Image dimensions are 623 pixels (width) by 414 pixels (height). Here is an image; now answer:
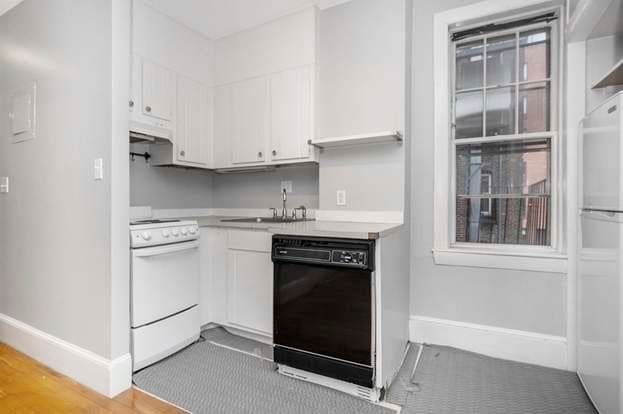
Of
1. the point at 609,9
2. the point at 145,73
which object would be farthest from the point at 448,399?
the point at 145,73

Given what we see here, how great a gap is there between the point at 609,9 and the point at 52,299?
3629 millimetres

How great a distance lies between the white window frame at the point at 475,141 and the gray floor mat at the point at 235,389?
125cm

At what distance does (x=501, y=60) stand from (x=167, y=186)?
2959mm

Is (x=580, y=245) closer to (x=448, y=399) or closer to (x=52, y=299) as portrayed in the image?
(x=448, y=399)

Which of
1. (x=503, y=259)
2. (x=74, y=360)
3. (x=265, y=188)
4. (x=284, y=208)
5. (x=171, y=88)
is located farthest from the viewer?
(x=265, y=188)

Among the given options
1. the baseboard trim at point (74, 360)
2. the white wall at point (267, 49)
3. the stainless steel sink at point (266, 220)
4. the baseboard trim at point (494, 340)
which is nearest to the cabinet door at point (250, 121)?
the white wall at point (267, 49)

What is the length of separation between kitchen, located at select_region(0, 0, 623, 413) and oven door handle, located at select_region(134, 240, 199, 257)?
1 cm

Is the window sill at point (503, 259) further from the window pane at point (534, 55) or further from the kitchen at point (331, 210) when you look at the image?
the window pane at point (534, 55)

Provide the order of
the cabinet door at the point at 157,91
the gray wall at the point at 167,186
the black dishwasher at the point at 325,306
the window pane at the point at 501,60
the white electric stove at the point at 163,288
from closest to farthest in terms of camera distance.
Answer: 1. the black dishwasher at the point at 325,306
2. the white electric stove at the point at 163,288
3. the window pane at the point at 501,60
4. the cabinet door at the point at 157,91
5. the gray wall at the point at 167,186

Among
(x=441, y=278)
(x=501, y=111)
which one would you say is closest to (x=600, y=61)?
(x=501, y=111)

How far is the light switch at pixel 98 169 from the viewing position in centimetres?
186

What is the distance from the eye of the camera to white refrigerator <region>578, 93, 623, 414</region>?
139 cm

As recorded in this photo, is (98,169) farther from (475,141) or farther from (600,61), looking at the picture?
(600,61)

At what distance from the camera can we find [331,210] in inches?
101
